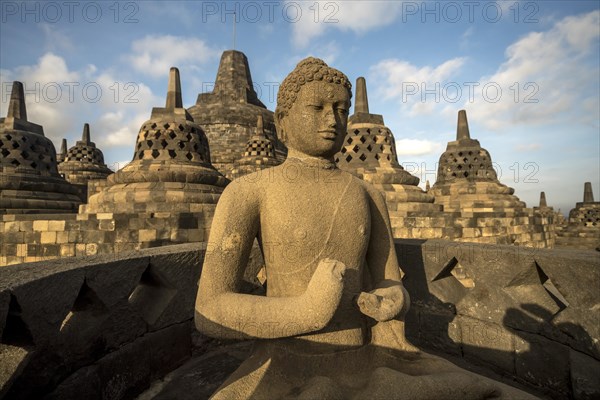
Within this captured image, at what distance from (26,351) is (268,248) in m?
1.32

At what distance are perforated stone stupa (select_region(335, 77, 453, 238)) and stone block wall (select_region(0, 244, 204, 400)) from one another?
196 inches

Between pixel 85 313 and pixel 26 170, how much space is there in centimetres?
913

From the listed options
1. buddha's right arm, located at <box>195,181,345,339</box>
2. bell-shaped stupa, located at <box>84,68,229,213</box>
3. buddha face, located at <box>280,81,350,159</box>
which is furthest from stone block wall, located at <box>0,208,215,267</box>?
buddha face, located at <box>280,81,350,159</box>

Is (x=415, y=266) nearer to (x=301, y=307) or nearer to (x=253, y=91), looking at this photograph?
(x=301, y=307)

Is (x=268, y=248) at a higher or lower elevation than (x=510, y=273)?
higher

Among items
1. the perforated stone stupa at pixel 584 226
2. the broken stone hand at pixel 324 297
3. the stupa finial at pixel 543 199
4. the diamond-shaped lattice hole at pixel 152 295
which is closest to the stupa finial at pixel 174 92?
the diamond-shaped lattice hole at pixel 152 295

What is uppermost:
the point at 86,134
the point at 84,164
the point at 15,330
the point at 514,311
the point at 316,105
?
the point at 86,134

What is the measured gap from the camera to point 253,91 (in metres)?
28.0

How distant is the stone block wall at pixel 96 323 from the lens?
1551 mm

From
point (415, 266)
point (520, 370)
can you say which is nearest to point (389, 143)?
point (415, 266)

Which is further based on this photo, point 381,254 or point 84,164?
point 84,164

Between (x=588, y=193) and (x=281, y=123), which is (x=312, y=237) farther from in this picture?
(x=588, y=193)

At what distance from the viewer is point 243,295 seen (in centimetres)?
151

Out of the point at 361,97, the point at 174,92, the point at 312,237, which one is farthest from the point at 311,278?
the point at 174,92
